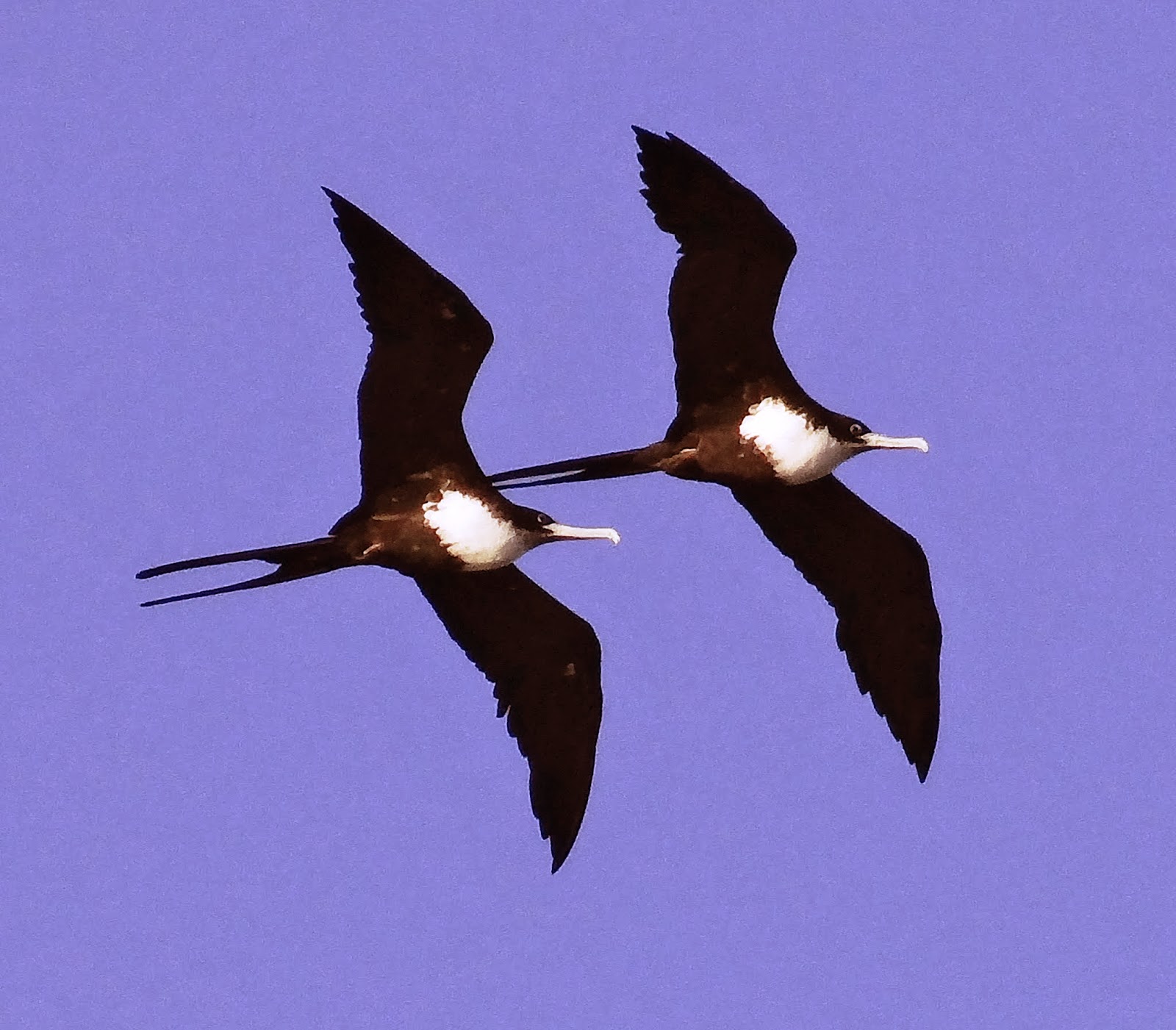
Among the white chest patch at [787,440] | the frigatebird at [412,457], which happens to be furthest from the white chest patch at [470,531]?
the white chest patch at [787,440]

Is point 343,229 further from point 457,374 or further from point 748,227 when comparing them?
point 748,227

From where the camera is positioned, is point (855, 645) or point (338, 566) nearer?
point (338, 566)

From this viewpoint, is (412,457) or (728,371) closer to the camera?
(412,457)

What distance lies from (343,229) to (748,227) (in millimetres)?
1865

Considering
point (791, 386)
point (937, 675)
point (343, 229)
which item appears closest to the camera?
point (343, 229)

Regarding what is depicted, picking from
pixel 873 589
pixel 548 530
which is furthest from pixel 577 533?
pixel 873 589

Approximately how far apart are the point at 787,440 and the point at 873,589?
4.12ft

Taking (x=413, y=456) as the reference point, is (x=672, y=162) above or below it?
above

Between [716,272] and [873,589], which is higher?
[716,272]

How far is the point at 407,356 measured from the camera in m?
14.2

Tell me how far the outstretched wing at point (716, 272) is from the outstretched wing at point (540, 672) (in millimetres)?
1155

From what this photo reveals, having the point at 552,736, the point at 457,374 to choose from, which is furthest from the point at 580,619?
the point at 457,374

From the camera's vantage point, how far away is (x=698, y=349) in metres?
14.9

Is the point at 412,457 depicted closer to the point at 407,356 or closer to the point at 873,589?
the point at 407,356
